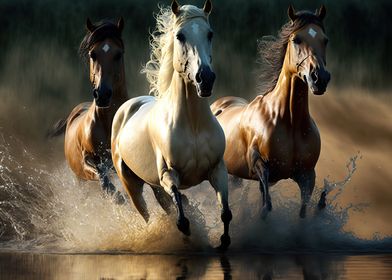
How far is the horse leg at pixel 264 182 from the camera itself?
15.2 metres

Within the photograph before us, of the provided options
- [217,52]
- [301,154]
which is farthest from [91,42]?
[217,52]

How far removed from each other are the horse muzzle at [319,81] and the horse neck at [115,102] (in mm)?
2541

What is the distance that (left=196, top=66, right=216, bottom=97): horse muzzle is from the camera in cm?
1316

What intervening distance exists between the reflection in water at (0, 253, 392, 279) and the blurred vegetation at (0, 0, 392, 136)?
10493 millimetres

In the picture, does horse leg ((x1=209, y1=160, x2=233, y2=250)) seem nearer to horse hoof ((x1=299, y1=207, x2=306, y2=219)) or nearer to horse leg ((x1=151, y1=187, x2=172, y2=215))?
horse leg ((x1=151, y1=187, x2=172, y2=215))

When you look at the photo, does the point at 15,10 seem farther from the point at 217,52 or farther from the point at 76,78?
the point at 217,52

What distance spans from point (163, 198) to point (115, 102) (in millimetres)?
2062

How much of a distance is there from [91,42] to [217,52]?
775 cm

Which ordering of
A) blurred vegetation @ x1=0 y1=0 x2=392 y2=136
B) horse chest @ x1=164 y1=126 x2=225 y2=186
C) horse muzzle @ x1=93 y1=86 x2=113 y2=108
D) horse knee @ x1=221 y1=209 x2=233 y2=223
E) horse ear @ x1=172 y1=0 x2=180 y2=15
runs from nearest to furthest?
horse knee @ x1=221 y1=209 x2=233 y2=223 < horse chest @ x1=164 y1=126 x2=225 y2=186 < horse ear @ x1=172 y1=0 x2=180 y2=15 < horse muzzle @ x1=93 y1=86 x2=113 y2=108 < blurred vegetation @ x1=0 y1=0 x2=392 y2=136

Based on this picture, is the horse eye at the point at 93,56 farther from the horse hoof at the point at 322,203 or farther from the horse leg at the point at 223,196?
the horse leg at the point at 223,196

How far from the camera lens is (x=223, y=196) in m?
13.6

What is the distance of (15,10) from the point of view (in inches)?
1070

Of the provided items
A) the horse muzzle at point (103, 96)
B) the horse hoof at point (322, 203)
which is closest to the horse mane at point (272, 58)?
the horse hoof at point (322, 203)

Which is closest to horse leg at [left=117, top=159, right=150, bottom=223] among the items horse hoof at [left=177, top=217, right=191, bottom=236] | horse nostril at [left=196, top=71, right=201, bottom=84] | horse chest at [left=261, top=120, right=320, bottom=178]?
horse chest at [left=261, top=120, right=320, bottom=178]
